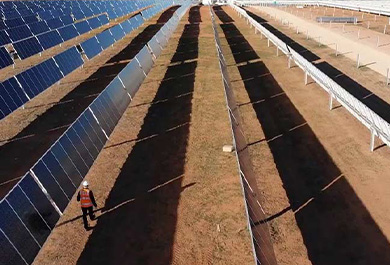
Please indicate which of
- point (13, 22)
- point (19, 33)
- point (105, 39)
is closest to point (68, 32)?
point (19, 33)

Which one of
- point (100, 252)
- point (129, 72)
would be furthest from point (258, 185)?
point (129, 72)

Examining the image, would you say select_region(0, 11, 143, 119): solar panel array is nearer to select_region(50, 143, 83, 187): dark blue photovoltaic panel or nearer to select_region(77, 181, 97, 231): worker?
select_region(50, 143, 83, 187): dark blue photovoltaic panel

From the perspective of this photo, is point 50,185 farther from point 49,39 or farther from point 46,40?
point 49,39

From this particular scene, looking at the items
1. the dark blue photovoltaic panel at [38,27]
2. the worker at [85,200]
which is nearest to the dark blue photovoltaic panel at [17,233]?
the worker at [85,200]

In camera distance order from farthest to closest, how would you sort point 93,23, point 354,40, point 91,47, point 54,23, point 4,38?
point 93,23 < point 54,23 < point 354,40 < point 4,38 < point 91,47

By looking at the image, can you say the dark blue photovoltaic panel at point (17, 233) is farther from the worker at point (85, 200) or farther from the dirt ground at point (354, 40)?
the dirt ground at point (354, 40)

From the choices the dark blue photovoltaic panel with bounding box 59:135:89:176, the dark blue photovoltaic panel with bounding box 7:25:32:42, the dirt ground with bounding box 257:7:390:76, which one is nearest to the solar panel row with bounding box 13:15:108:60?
the dark blue photovoltaic panel with bounding box 7:25:32:42
